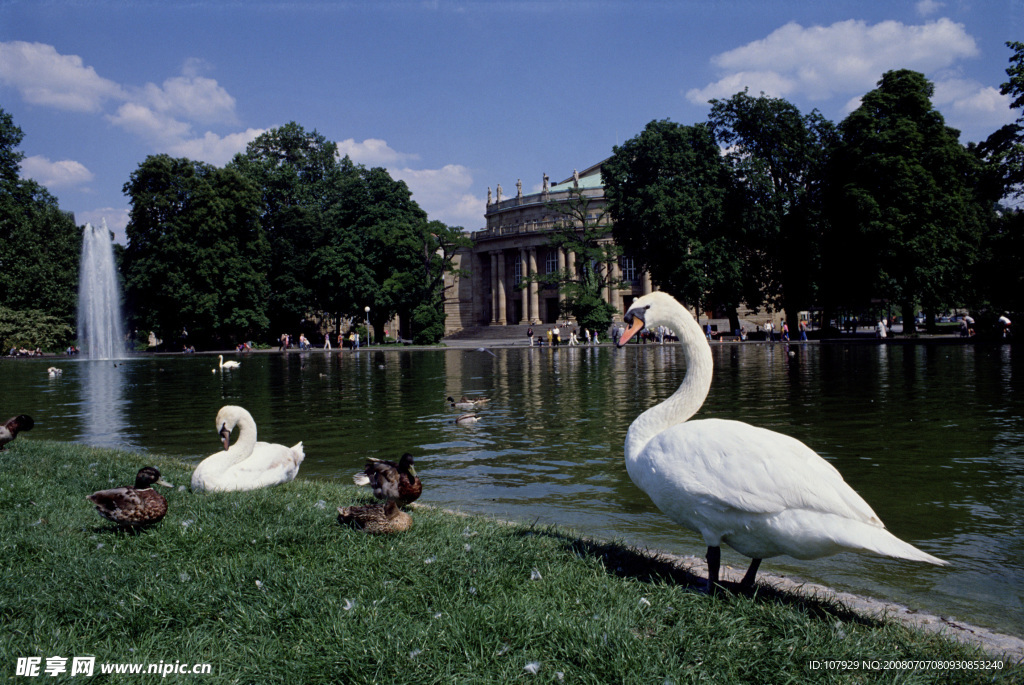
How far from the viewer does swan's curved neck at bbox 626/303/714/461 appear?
4.32m

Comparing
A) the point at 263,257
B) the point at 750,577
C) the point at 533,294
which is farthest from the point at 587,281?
the point at 750,577

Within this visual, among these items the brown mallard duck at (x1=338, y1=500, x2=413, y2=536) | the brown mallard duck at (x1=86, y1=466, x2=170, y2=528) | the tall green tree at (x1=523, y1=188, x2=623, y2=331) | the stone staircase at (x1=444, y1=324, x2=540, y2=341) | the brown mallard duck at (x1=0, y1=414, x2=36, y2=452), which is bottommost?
the brown mallard duck at (x1=338, y1=500, x2=413, y2=536)

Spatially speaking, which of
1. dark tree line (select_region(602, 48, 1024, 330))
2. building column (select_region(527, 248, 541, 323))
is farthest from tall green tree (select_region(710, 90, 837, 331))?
building column (select_region(527, 248, 541, 323))

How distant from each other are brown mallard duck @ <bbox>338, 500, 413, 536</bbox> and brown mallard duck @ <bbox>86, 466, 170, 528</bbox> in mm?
1319

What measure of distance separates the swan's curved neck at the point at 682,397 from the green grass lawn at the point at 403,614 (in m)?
0.81

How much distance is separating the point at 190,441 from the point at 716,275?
39.3 m

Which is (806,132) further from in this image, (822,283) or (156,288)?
(156,288)

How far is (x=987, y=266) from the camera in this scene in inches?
1672

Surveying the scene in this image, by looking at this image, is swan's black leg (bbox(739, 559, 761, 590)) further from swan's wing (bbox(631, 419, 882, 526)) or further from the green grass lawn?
swan's wing (bbox(631, 419, 882, 526))

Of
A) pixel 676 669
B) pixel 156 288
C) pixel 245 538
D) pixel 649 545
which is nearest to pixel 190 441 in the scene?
pixel 245 538

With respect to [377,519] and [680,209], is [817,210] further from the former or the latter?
[377,519]

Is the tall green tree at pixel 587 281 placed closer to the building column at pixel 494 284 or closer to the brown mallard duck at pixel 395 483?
the building column at pixel 494 284

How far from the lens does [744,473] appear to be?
367 cm

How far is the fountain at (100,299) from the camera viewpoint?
5053cm
